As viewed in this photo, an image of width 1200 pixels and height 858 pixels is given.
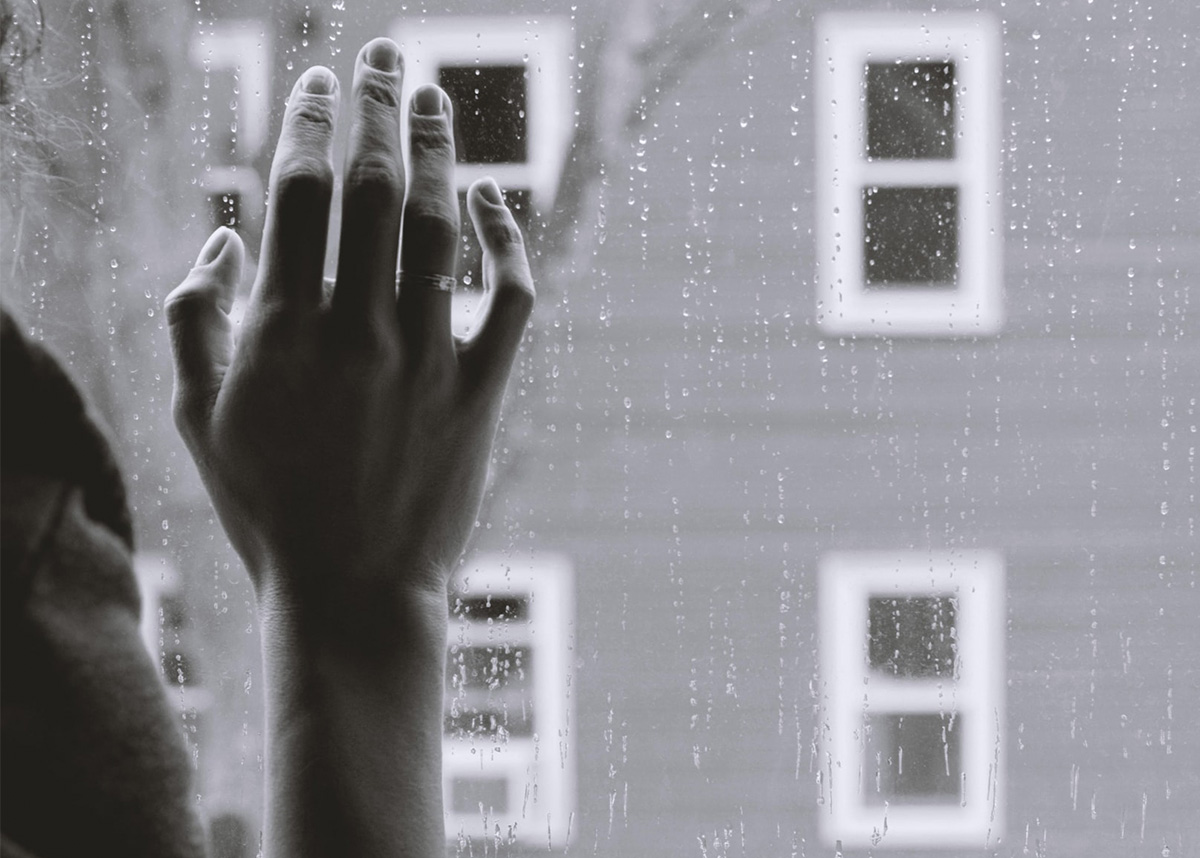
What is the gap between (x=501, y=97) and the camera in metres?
0.83

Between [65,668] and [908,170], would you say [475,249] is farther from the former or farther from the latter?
[65,668]

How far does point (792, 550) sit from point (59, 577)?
2.54ft

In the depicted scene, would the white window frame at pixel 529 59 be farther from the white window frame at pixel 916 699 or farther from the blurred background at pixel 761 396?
the white window frame at pixel 916 699

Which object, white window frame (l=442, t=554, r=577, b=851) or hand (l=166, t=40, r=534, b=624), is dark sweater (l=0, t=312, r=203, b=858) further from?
white window frame (l=442, t=554, r=577, b=851)

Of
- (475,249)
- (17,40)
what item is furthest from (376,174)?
(17,40)

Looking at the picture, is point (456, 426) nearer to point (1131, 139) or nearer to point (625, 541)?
point (625, 541)

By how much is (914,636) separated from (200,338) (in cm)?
61

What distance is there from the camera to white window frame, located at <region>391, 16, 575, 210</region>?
0.84 metres

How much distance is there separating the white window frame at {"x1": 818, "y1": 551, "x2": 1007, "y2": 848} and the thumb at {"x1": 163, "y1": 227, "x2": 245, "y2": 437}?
57 centimetres

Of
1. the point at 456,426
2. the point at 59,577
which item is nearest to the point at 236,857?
the point at 456,426

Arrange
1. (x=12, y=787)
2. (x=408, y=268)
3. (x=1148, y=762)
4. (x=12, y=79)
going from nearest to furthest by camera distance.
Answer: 1. (x=12, y=787)
2. (x=408, y=268)
3. (x=12, y=79)
4. (x=1148, y=762)

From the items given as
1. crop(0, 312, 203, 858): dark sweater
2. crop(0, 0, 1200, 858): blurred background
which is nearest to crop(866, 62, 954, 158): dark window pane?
crop(0, 0, 1200, 858): blurred background

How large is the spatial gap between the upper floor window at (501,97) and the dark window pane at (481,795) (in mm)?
377

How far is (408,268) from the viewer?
0.47 metres
